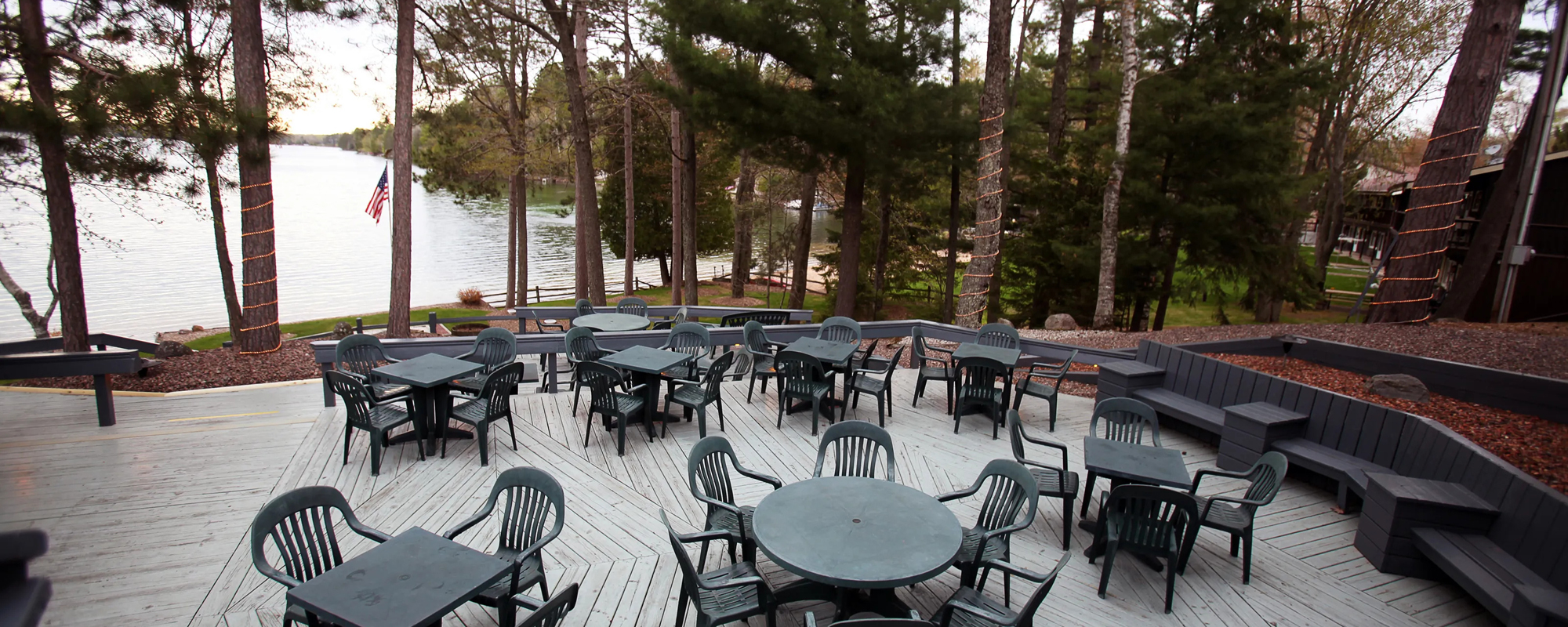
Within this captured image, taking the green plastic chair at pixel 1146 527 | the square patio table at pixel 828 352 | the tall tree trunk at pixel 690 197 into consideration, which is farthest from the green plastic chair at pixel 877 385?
the tall tree trunk at pixel 690 197

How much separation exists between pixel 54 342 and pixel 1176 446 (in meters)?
13.7

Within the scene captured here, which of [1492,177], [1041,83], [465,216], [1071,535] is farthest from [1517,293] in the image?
[465,216]

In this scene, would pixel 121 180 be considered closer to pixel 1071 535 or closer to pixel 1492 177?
pixel 1071 535

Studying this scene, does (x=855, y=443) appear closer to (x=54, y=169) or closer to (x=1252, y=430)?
(x=1252, y=430)

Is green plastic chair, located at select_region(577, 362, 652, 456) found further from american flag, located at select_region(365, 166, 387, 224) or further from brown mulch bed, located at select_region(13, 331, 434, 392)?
american flag, located at select_region(365, 166, 387, 224)

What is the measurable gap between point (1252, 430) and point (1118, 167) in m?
7.08

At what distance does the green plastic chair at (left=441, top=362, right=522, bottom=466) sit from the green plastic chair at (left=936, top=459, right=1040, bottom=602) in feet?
11.6

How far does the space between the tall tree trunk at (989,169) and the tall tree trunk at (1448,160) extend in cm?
492

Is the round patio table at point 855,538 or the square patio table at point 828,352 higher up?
the square patio table at point 828,352

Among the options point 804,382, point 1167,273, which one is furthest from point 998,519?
point 1167,273

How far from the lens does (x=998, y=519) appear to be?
3.67m

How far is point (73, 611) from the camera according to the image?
11.4 feet

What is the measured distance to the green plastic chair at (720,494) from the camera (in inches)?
142

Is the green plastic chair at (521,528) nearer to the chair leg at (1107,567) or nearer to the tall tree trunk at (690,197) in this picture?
the chair leg at (1107,567)
